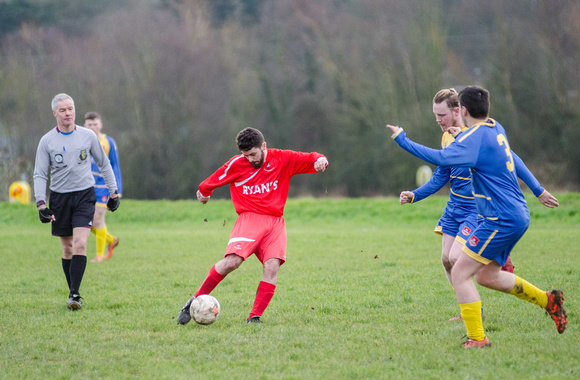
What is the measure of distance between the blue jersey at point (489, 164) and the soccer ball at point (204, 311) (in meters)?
2.38

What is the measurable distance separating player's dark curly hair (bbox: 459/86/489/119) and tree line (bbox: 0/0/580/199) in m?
21.9

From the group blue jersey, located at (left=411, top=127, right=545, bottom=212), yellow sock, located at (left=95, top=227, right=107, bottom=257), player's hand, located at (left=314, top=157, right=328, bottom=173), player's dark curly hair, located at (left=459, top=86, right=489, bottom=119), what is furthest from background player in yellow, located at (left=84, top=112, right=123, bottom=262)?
player's dark curly hair, located at (left=459, top=86, right=489, bottom=119)

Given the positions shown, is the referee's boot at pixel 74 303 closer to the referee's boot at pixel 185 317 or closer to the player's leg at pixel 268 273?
the referee's boot at pixel 185 317

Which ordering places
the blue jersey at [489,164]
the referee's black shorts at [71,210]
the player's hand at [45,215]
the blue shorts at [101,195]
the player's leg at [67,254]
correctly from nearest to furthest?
1. the blue jersey at [489,164]
2. the player's hand at [45,215]
3. the referee's black shorts at [71,210]
4. the player's leg at [67,254]
5. the blue shorts at [101,195]

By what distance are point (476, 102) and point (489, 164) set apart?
495 millimetres

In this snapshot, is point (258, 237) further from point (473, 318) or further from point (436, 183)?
point (473, 318)

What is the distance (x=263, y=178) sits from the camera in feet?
19.3

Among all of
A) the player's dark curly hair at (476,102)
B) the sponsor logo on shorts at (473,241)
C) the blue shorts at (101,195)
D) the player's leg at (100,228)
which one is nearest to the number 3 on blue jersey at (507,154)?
the player's dark curly hair at (476,102)

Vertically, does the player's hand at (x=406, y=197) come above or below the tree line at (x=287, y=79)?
below

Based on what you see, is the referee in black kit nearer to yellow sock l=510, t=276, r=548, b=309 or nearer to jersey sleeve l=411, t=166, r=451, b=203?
jersey sleeve l=411, t=166, r=451, b=203

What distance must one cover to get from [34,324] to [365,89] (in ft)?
85.4

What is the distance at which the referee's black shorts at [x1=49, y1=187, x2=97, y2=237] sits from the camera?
687 cm

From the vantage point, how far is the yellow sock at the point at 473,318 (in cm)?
468

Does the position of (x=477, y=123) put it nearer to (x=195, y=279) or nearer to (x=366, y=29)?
(x=195, y=279)
